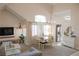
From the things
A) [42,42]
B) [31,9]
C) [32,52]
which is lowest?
[32,52]

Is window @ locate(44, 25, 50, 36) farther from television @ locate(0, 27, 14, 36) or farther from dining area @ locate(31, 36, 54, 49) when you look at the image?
television @ locate(0, 27, 14, 36)

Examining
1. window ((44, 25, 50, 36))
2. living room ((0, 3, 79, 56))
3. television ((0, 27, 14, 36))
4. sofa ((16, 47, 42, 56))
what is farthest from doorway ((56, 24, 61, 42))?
television ((0, 27, 14, 36))

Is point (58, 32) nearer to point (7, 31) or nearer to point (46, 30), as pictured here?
point (46, 30)

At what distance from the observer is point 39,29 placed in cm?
157

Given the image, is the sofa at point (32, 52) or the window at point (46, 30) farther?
the window at point (46, 30)

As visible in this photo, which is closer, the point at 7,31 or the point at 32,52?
the point at 32,52

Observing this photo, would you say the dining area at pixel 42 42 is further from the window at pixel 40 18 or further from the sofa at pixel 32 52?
the window at pixel 40 18

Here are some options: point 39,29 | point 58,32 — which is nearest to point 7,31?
point 39,29

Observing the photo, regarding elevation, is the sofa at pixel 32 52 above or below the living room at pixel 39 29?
below

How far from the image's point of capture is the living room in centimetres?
150

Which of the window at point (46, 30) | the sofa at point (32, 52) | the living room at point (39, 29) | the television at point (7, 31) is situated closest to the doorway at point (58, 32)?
the living room at point (39, 29)

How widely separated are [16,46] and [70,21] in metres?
0.80

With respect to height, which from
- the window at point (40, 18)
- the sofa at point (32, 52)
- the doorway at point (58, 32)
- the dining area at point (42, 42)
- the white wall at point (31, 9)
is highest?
the white wall at point (31, 9)

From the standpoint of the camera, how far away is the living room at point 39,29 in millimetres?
1495
